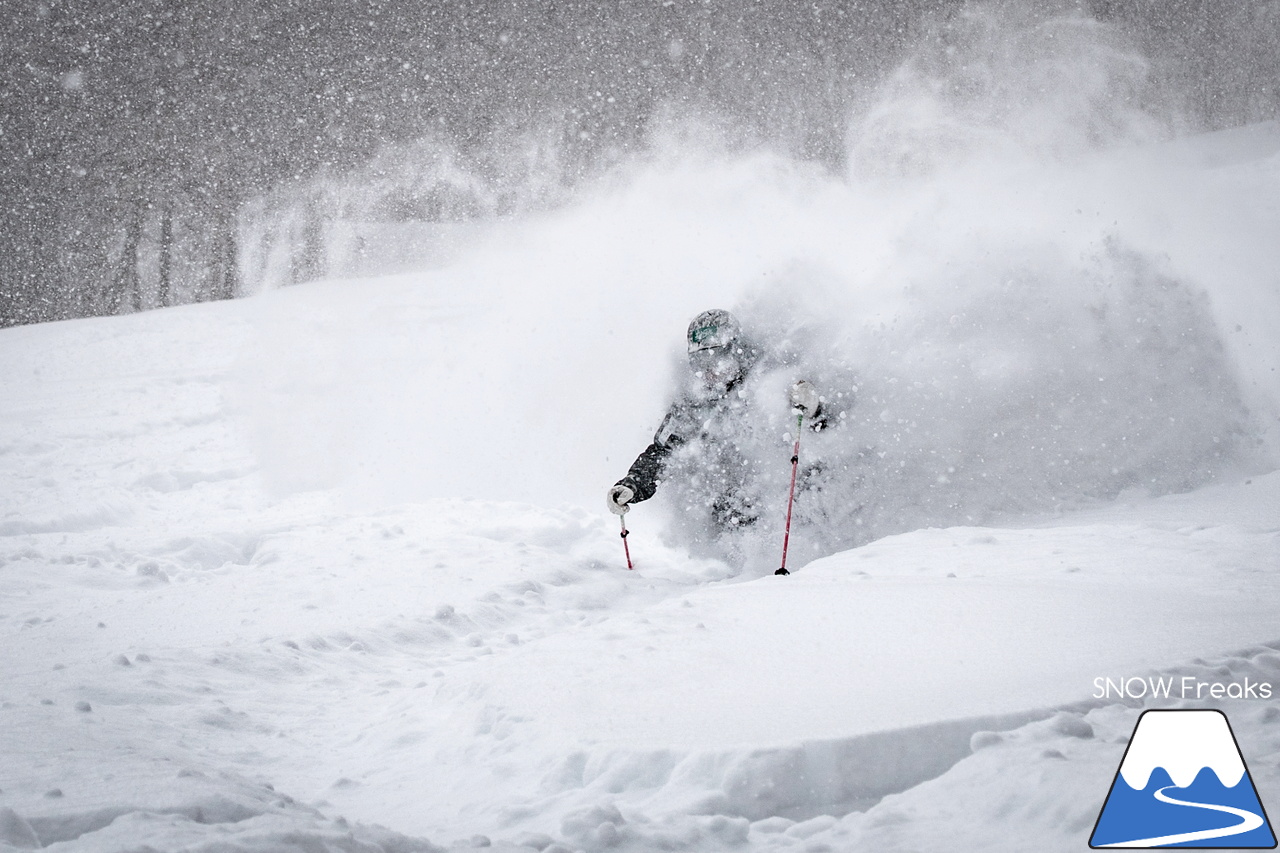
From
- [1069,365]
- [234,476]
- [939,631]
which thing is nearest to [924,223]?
[1069,365]

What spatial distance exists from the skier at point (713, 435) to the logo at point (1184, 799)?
3979 mm

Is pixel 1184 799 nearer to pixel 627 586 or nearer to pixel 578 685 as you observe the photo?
pixel 578 685

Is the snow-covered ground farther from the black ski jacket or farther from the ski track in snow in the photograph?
the black ski jacket

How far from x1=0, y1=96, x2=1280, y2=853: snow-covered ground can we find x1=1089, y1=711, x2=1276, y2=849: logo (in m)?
0.05

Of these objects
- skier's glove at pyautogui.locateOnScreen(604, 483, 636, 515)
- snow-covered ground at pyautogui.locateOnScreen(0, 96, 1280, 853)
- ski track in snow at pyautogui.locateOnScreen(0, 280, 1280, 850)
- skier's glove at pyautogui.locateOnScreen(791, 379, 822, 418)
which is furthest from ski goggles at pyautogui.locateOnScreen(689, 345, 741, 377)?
ski track in snow at pyautogui.locateOnScreen(0, 280, 1280, 850)

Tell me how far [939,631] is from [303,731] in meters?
2.40

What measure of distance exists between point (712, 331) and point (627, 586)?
2.03 m

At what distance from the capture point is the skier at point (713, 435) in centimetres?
582

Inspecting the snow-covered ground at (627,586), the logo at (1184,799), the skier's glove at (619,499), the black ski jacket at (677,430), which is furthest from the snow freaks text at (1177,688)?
the black ski jacket at (677,430)

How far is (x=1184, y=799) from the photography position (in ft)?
5.30

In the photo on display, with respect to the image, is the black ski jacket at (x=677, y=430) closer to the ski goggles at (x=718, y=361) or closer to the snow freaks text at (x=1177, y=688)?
the ski goggles at (x=718, y=361)

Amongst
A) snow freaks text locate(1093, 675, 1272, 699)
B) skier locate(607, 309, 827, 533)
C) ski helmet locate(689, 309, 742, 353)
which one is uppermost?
ski helmet locate(689, 309, 742, 353)

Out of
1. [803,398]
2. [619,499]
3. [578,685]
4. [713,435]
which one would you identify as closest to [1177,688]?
[578,685]

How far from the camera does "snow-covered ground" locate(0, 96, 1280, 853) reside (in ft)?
6.46
